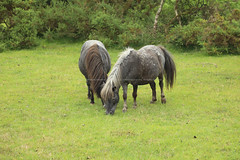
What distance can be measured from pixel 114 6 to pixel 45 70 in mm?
9474

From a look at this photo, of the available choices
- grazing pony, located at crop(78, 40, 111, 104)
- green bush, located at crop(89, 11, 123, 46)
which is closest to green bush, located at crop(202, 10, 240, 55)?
green bush, located at crop(89, 11, 123, 46)

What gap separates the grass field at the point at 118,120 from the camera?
278 inches

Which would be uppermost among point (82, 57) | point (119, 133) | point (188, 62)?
point (82, 57)

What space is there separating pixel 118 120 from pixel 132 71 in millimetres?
1784

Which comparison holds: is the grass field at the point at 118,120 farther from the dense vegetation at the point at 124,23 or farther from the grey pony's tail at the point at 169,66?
the dense vegetation at the point at 124,23

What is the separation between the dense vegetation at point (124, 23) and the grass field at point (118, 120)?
456 cm

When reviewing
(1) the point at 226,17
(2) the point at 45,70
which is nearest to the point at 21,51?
(2) the point at 45,70

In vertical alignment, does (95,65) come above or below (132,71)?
above

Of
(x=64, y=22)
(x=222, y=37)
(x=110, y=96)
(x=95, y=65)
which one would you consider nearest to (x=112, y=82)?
(x=110, y=96)

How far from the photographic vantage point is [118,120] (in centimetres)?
901

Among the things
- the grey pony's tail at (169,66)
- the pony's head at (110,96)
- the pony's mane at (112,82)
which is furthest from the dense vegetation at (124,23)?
the pony's head at (110,96)

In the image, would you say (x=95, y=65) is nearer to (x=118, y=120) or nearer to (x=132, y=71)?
(x=132, y=71)

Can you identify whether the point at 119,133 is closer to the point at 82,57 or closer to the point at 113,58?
the point at 82,57

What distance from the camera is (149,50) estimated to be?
35.1 ft
